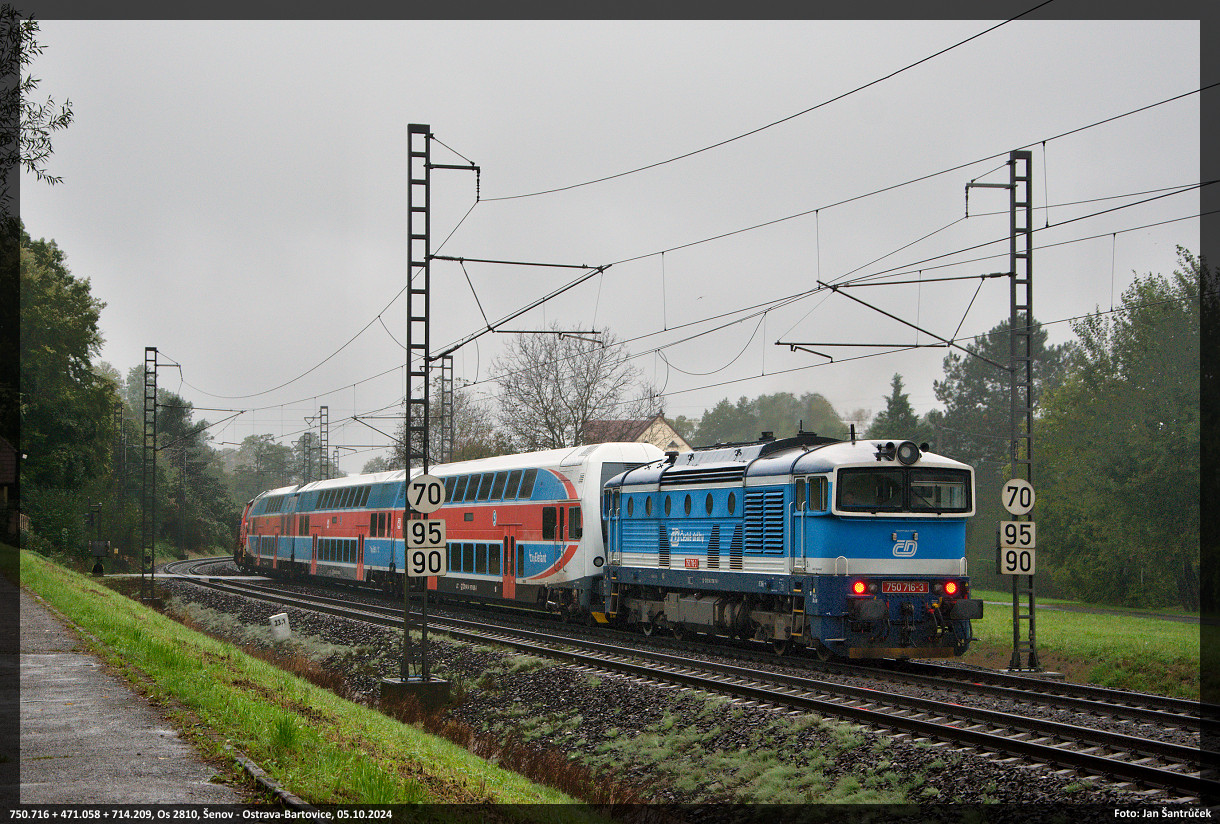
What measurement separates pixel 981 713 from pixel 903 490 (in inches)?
225

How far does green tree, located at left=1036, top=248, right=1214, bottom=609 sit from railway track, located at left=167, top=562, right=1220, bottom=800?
100ft

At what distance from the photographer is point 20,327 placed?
49125 mm

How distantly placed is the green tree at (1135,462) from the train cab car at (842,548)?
30.1 meters

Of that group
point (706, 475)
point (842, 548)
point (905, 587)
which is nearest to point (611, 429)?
point (706, 475)

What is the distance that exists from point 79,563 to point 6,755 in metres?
56.5

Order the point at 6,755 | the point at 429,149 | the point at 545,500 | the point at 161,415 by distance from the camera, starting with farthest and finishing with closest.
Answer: the point at 161,415, the point at 545,500, the point at 429,149, the point at 6,755

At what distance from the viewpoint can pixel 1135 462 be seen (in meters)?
44.5

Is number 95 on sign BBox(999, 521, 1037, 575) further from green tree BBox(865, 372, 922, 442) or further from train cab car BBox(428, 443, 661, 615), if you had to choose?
green tree BBox(865, 372, 922, 442)

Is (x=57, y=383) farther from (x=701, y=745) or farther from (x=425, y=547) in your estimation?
(x=701, y=745)

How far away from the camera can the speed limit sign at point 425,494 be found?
651 inches

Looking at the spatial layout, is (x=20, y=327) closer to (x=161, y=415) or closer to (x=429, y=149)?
(x=429, y=149)

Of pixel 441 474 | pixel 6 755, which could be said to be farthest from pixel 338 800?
pixel 441 474

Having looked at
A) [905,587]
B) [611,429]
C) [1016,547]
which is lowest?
[905,587]

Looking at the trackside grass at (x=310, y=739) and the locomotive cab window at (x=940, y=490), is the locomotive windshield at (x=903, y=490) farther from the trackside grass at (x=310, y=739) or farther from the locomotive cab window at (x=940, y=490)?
the trackside grass at (x=310, y=739)
